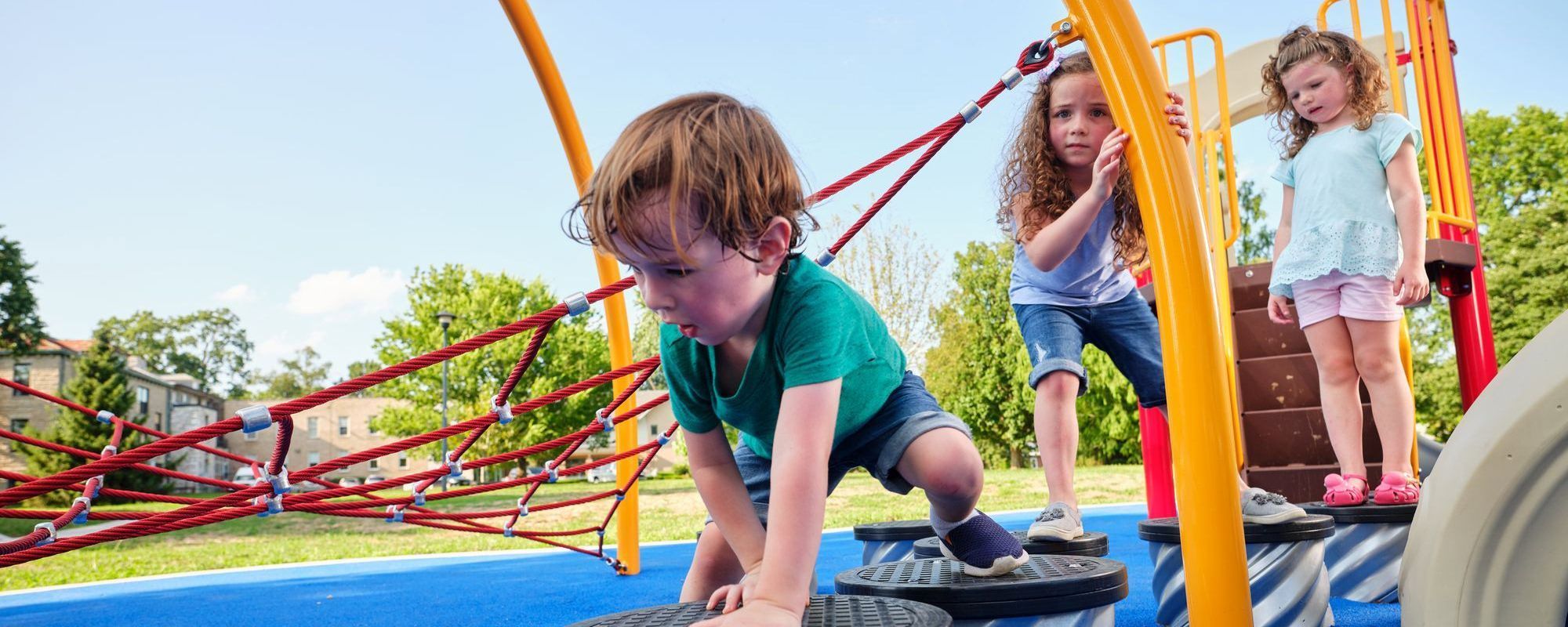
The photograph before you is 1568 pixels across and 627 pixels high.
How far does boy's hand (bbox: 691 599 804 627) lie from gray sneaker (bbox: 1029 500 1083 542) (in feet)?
3.44

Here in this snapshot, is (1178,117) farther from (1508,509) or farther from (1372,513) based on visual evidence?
(1372,513)

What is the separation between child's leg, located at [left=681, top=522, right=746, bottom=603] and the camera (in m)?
1.74

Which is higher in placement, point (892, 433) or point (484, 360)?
point (484, 360)

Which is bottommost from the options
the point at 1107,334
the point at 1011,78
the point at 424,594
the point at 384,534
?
the point at 384,534

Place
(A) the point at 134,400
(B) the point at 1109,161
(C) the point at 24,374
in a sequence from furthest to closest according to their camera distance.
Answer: (C) the point at 24,374
(A) the point at 134,400
(B) the point at 1109,161

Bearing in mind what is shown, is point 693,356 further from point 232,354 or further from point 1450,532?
point 232,354

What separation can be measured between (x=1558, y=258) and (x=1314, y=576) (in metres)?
22.9

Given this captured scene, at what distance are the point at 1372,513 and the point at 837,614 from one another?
4.63ft

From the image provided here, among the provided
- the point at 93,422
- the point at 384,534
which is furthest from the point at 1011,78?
the point at 93,422

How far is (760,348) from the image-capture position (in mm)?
1402

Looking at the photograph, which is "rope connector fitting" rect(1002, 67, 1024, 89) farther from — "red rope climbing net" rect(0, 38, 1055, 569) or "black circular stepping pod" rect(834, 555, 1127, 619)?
"black circular stepping pod" rect(834, 555, 1127, 619)

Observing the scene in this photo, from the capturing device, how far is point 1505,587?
914mm

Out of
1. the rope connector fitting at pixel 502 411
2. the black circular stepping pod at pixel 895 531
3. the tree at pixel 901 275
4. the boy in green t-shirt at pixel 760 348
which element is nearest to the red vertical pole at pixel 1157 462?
the black circular stepping pod at pixel 895 531

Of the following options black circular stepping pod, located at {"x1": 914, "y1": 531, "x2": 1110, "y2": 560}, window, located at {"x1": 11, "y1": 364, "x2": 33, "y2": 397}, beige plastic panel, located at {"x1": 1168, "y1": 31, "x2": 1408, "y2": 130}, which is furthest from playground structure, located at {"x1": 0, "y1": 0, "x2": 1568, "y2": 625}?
window, located at {"x1": 11, "y1": 364, "x2": 33, "y2": 397}
